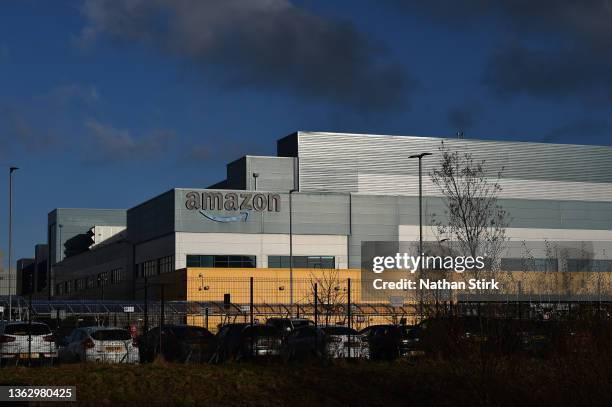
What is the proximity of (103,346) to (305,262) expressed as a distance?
49.3m

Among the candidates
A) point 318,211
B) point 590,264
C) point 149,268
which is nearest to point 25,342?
point 318,211

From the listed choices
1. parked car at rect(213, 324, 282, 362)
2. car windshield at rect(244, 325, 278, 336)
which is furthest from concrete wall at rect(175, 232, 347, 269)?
car windshield at rect(244, 325, 278, 336)

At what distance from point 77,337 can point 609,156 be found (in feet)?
240

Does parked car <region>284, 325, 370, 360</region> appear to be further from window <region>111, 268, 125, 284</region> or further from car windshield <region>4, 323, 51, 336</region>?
window <region>111, 268, 125, 284</region>

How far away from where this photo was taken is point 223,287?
237 feet

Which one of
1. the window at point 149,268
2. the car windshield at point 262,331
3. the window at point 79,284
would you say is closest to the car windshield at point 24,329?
the car windshield at point 262,331

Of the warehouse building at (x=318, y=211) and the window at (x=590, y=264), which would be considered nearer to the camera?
the warehouse building at (x=318, y=211)

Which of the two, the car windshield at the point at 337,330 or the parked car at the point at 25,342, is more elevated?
the car windshield at the point at 337,330

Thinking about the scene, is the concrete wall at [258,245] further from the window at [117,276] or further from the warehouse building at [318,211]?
the window at [117,276]

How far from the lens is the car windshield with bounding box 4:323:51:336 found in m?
33.6

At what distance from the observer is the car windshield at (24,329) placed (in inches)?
1324

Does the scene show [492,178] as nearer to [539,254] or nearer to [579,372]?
[539,254]

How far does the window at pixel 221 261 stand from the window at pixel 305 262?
1643mm

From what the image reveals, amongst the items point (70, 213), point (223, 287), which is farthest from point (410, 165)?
point (70, 213)
